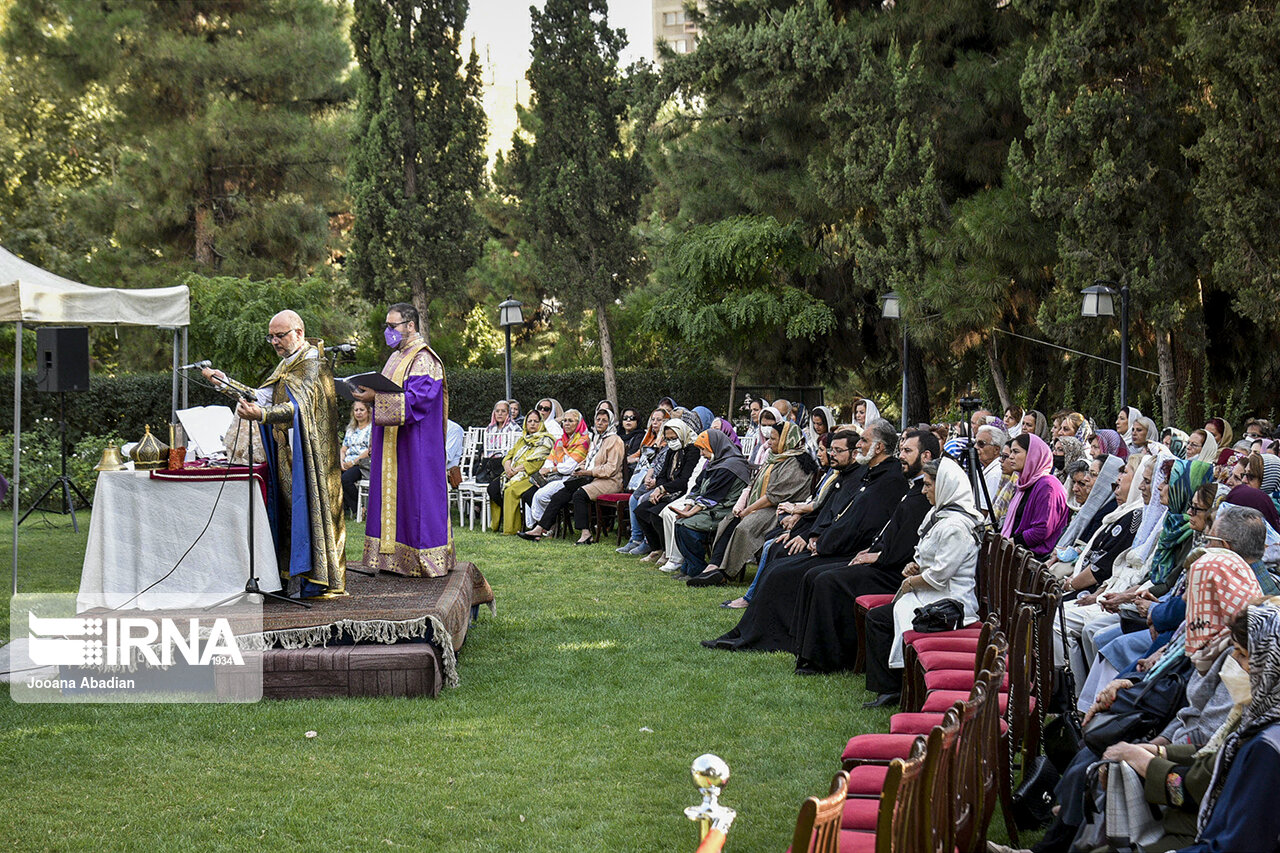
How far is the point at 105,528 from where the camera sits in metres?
6.66

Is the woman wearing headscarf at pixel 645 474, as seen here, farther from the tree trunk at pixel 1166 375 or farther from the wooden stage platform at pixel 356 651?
A: the tree trunk at pixel 1166 375

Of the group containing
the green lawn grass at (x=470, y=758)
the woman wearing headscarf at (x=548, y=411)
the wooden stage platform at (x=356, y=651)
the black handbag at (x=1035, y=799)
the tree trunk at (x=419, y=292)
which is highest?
the tree trunk at (x=419, y=292)

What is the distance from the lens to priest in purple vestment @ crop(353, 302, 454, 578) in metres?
7.40

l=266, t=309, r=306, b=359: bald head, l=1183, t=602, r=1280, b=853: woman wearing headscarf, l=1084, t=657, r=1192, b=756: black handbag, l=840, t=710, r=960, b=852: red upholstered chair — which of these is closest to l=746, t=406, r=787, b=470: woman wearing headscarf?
l=266, t=309, r=306, b=359: bald head

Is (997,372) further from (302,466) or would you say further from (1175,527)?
(302,466)

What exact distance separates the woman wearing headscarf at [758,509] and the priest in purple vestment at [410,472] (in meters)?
3.40

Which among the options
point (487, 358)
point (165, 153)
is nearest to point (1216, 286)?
point (487, 358)

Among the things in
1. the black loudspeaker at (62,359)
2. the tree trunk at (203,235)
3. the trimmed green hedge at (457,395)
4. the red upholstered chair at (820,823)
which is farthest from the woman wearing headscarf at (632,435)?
the tree trunk at (203,235)

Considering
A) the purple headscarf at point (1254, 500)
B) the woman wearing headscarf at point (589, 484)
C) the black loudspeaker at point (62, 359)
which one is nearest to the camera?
the purple headscarf at point (1254, 500)

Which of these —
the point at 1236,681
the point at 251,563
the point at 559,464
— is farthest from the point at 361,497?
the point at 1236,681

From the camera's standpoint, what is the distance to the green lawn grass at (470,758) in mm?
4438

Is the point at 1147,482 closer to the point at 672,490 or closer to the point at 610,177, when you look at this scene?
the point at 672,490

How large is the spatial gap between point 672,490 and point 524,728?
6.10 meters

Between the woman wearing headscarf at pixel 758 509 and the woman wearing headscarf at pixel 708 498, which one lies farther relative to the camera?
the woman wearing headscarf at pixel 708 498
